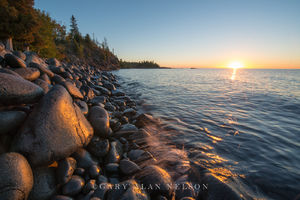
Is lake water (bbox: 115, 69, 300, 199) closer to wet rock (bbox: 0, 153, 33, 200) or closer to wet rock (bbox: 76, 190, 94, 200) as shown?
wet rock (bbox: 76, 190, 94, 200)

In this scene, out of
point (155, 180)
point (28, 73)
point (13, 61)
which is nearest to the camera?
point (155, 180)

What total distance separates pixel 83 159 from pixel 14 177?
3.37 feet

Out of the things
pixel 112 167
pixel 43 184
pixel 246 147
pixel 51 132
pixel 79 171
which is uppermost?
pixel 51 132

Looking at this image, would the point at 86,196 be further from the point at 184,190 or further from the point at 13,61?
the point at 13,61

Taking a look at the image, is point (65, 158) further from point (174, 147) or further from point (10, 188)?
point (174, 147)

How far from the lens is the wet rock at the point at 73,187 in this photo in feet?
6.50

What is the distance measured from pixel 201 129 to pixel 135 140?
8.94 feet

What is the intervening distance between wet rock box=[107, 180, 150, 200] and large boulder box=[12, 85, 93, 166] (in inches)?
46.1

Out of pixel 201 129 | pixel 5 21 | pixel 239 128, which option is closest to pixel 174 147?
pixel 201 129

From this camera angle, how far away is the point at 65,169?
7.16 feet

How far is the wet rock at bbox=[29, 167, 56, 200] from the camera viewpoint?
6.13 ft

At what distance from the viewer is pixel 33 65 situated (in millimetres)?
4527

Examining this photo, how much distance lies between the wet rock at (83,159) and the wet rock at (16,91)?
4.89 feet

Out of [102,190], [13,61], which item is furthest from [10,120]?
[13,61]
